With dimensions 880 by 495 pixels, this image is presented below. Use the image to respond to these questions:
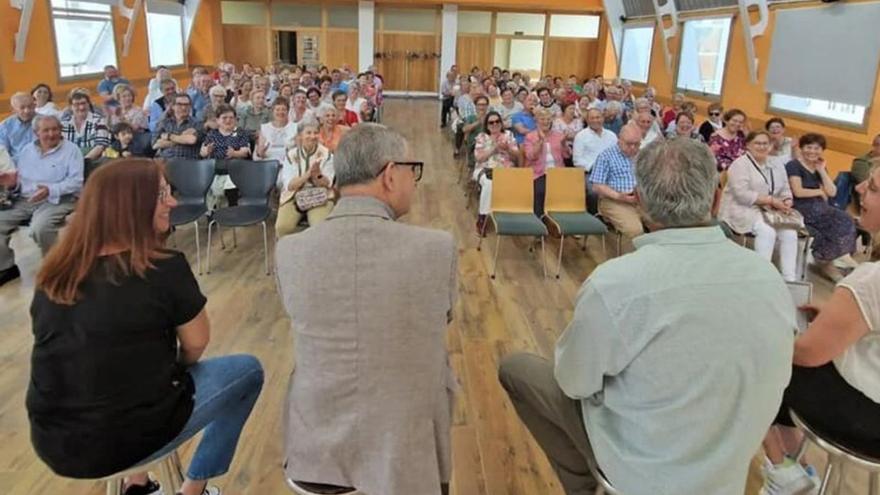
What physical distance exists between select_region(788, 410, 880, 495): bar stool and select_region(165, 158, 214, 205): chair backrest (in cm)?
423

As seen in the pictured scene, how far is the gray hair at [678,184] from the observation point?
151cm

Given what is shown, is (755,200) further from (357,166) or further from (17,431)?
(17,431)

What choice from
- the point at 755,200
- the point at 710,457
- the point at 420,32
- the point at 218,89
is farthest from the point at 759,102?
the point at 420,32

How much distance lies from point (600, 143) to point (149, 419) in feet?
16.1

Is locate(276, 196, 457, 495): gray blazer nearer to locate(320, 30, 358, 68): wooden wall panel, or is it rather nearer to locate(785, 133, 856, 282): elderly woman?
locate(785, 133, 856, 282): elderly woman

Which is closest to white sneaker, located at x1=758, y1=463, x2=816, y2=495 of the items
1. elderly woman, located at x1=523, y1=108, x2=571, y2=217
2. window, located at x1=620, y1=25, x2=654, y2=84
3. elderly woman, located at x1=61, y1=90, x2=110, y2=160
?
elderly woman, located at x1=523, y1=108, x2=571, y2=217

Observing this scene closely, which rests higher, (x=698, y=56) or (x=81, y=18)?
(x=81, y=18)

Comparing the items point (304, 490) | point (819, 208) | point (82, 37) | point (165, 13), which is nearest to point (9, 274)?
point (304, 490)

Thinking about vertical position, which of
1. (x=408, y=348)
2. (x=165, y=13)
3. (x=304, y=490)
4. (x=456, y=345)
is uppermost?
(x=165, y=13)

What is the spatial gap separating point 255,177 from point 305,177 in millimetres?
692

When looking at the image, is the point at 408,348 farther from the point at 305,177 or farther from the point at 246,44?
the point at 246,44

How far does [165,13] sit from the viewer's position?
14641 mm

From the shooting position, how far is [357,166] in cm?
161

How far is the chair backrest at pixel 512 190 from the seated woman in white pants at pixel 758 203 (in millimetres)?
1452
